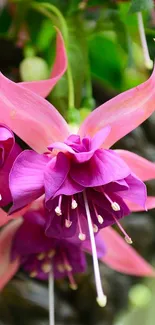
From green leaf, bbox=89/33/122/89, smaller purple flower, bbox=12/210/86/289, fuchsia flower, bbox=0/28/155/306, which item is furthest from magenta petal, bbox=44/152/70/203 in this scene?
green leaf, bbox=89/33/122/89

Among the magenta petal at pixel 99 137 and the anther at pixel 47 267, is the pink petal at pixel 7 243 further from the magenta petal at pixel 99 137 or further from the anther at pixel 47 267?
the magenta petal at pixel 99 137

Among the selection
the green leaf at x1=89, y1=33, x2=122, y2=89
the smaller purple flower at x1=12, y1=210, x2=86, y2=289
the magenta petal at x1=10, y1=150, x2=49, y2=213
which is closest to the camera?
the magenta petal at x1=10, y1=150, x2=49, y2=213

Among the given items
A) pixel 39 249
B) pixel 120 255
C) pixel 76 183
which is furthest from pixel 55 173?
pixel 120 255

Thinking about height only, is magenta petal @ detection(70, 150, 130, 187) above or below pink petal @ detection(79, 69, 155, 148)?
below

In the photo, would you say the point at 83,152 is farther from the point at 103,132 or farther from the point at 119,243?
the point at 119,243

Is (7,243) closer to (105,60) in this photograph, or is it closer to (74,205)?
(74,205)

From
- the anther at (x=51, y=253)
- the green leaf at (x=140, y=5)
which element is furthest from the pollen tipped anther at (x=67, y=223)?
the green leaf at (x=140, y=5)

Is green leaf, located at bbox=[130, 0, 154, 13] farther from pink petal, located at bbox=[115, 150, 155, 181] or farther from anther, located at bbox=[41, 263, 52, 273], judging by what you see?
anther, located at bbox=[41, 263, 52, 273]
